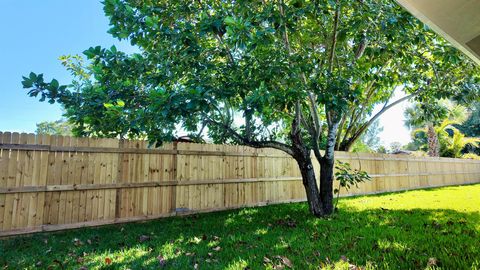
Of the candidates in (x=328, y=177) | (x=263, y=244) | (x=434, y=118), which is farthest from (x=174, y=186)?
(x=434, y=118)

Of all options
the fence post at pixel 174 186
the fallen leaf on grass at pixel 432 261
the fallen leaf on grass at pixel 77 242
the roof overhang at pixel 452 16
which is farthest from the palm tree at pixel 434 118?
the fallen leaf on grass at pixel 77 242

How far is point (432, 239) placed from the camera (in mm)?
3795

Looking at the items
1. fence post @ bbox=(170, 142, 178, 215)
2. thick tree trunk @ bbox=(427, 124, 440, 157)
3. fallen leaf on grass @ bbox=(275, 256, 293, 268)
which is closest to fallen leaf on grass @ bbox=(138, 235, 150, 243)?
fence post @ bbox=(170, 142, 178, 215)

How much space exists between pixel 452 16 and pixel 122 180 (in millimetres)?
5550

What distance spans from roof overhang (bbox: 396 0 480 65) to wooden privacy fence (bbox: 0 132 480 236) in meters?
5.15

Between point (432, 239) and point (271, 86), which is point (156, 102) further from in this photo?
point (432, 239)

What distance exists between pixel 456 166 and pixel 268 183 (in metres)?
13.2

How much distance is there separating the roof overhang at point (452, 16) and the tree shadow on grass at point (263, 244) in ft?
7.08

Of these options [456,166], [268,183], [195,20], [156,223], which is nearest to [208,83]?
[195,20]

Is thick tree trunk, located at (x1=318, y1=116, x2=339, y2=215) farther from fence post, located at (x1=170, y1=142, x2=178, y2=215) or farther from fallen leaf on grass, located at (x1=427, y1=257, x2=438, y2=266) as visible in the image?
fence post, located at (x1=170, y1=142, x2=178, y2=215)

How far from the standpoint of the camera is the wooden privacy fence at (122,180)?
15.8 ft

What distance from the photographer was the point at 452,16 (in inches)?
94.2

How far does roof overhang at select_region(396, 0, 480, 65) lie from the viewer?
7.40 ft

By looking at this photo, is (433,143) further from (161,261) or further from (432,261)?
(161,261)
